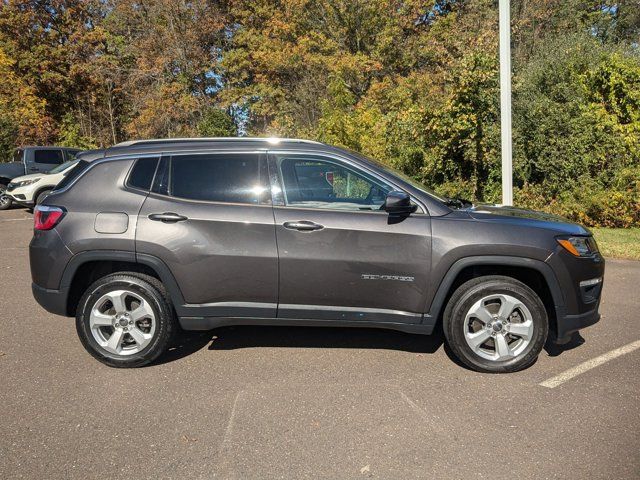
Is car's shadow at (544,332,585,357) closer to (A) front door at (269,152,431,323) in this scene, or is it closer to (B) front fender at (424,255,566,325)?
(B) front fender at (424,255,566,325)

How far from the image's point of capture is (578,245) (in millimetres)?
3998

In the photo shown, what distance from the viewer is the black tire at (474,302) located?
393 centimetres

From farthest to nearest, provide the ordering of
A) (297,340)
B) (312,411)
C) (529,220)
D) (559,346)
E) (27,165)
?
1. (27,165)
2. (297,340)
3. (559,346)
4. (529,220)
5. (312,411)

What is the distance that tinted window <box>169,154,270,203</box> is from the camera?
4078mm

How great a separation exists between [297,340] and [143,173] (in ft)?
6.65

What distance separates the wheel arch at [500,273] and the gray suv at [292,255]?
11 millimetres

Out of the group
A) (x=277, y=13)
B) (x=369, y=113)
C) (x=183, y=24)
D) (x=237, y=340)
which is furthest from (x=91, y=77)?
(x=237, y=340)

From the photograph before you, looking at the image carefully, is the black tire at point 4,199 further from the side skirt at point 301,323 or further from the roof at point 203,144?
the side skirt at point 301,323

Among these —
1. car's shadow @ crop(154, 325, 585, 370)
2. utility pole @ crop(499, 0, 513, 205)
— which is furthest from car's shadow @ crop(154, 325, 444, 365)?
utility pole @ crop(499, 0, 513, 205)

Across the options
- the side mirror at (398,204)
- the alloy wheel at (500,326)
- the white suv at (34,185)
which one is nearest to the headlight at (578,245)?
the alloy wheel at (500,326)

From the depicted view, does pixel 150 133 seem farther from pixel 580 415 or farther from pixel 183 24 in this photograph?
pixel 580 415

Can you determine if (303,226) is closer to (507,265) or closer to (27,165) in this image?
(507,265)

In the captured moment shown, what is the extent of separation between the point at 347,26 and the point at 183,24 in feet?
35.2

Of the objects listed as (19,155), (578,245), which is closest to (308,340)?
(578,245)
